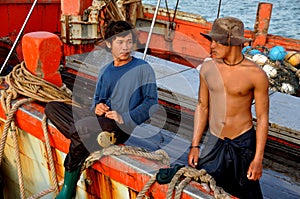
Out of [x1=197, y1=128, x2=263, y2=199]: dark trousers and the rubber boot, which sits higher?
[x1=197, y1=128, x2=263, y2=199]: dark trousers

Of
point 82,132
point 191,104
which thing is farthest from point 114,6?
point 82,132

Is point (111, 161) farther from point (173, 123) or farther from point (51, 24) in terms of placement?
point (51, 24)

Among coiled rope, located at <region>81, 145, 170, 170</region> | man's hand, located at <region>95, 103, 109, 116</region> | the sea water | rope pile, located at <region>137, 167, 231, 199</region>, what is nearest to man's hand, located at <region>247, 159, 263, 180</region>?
rope pile, located at <region>137, 167, 231, 199</region>

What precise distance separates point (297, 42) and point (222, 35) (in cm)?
584

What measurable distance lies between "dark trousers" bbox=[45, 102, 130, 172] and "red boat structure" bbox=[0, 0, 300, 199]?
10 centimetres

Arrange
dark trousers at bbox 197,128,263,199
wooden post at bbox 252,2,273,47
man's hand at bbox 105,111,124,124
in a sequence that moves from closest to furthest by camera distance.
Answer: dark trousers at bbox 197,128,263,199 → man's hand at bbox 105,111,124,124 → wooden post at bbox 252,2,273,47

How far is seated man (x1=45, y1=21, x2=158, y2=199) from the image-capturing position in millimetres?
2666

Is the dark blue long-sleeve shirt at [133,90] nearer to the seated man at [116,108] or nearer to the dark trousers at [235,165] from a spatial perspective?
the seated man at [116,108]

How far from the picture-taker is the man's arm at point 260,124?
230 cm

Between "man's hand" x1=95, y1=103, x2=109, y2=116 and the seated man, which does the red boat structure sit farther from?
"man's hand" x1=95, y1=103, x2=109, y2=116

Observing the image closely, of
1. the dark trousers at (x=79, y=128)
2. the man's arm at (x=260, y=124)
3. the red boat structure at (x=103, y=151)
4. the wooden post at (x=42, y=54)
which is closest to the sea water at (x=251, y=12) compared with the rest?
the red boat structure at (x=103, y=151)

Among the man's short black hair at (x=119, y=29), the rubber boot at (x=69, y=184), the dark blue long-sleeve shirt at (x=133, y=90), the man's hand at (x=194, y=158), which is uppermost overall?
the man's short black hair at (x=119, y=29)

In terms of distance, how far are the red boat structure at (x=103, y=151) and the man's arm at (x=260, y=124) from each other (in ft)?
0.98

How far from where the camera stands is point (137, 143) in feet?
10.4
